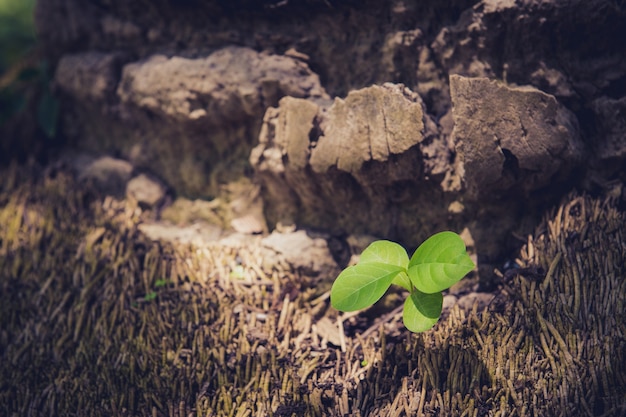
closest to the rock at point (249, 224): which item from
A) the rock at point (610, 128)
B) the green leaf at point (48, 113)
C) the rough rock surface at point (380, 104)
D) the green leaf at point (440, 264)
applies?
the rough rock surface at point (380, 104)

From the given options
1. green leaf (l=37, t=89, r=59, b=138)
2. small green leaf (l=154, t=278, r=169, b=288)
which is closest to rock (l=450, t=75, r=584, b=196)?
small green leaf (l=154, t=278, r=169, b=288)

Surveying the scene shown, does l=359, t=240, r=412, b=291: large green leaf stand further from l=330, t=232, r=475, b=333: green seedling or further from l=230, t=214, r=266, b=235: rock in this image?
l=230, t=214, r=266, b=235: rock

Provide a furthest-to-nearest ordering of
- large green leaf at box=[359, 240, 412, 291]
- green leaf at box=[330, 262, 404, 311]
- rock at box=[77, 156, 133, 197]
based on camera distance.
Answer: rock at box=[77, 156, 133, 197]
large green leaf at box=[359, 240, 412, 291]
green leaf at box=[330, 262, 404, 311]

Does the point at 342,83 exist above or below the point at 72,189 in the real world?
above

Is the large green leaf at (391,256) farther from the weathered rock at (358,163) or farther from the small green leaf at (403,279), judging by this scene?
the weathered rock at (358,163)

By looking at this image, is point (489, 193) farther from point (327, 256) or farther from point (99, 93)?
point (99, 93)

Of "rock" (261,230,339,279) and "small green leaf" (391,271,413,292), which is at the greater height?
"small green leaf" (391,271,413,292)

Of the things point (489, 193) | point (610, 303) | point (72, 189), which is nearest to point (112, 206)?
point (72, 189)
